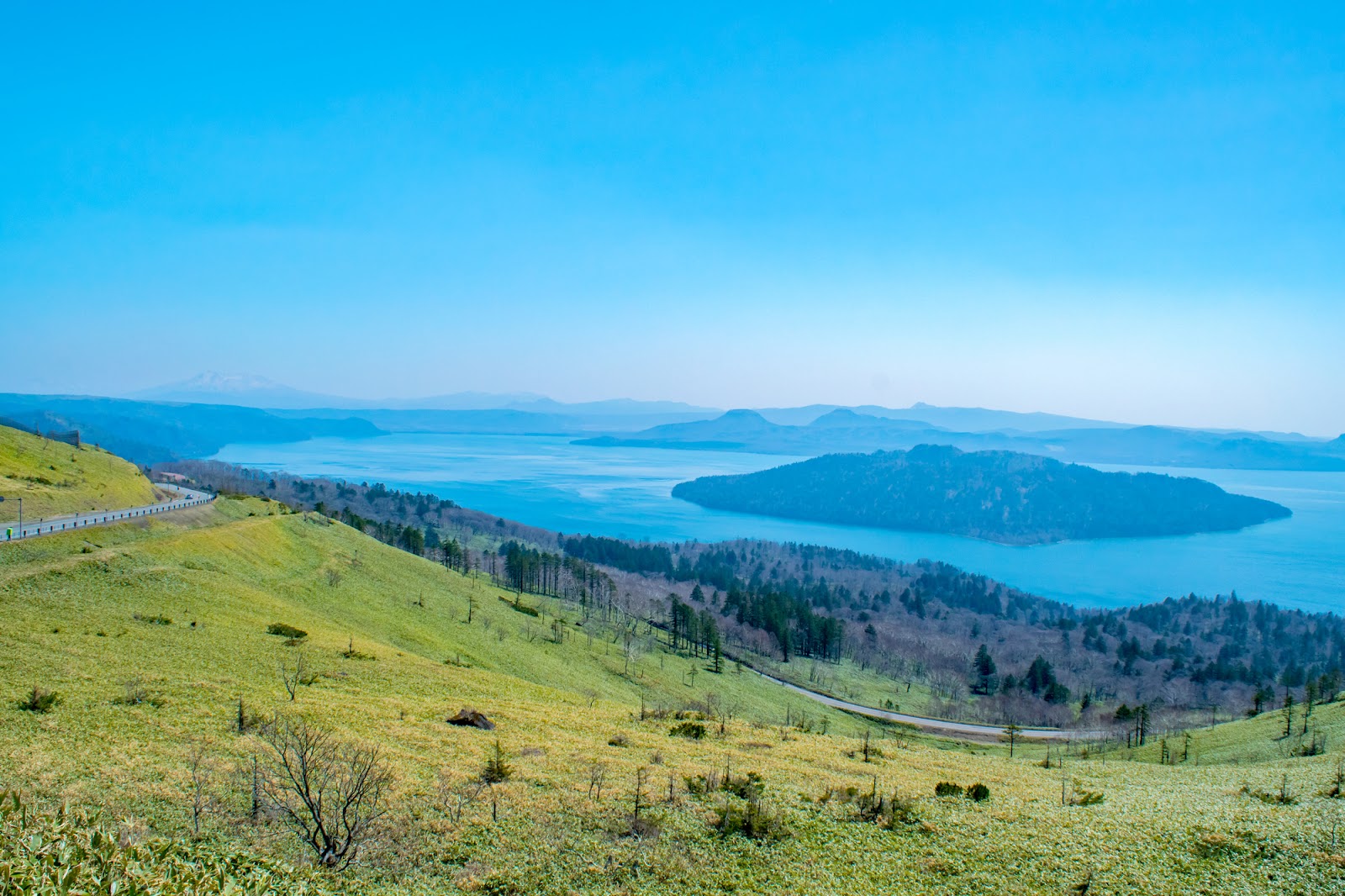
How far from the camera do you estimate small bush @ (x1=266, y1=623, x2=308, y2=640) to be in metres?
39.6

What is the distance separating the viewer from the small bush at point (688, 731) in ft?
105

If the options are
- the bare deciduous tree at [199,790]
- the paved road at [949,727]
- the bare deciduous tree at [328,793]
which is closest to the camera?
the bare deciduous tree at [328,793]

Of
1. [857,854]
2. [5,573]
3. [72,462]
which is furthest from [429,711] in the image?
[72,462]

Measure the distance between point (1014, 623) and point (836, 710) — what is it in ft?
383

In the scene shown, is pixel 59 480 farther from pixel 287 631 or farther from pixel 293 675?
pixel 293 675

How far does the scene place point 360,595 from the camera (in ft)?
197

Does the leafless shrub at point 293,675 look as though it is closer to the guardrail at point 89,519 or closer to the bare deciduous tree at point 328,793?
the bare deciduous tree at point 328,793

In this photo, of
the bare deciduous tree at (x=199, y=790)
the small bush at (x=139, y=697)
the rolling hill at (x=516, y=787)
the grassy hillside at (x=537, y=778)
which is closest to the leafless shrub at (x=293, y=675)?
the rolling hill at (x=516, y=787)

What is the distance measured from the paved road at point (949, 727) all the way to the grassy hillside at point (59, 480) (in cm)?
7997

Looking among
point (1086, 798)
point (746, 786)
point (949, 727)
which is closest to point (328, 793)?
point (746, 786)

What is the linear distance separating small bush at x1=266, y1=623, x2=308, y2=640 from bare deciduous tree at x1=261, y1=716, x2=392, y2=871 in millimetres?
17695

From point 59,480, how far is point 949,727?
98.9 m

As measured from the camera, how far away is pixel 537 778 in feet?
73.6

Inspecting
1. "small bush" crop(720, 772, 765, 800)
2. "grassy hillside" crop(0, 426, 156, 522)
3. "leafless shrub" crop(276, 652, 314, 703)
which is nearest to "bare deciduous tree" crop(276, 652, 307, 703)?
"leafless shrub" crop(276, 652, 314, 703)
